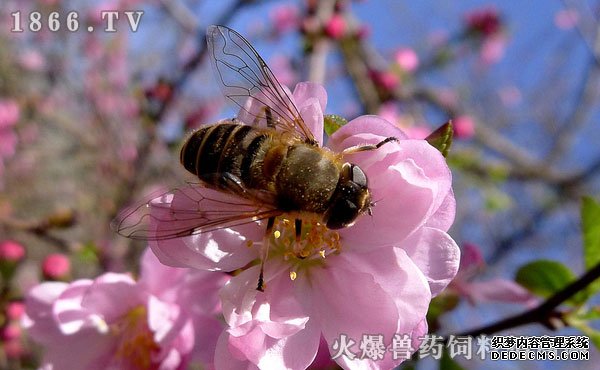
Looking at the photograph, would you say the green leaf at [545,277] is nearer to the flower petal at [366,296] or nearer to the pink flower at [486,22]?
the flower petal at [366,296]

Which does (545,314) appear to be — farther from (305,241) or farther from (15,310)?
(15,310)

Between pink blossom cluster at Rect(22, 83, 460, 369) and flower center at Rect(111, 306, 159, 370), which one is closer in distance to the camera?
pink blossom cluster at Rect(22, 83, 460, 369)

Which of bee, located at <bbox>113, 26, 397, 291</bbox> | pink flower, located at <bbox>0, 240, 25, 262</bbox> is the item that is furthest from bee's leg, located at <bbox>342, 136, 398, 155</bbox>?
pink flower, located at <bbox>0, 240, 25, 262</bbox>

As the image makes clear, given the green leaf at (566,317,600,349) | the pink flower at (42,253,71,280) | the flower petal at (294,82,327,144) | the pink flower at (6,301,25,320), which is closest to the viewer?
the flower petal at (294,82,327,144)

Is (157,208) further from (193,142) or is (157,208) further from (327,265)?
(327,265)

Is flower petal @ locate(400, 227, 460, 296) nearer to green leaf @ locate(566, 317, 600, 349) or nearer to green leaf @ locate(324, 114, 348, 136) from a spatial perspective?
green leaf @ locate(324, 114, 348, 136)

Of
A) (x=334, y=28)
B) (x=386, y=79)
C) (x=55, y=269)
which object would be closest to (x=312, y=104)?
(x=55, y=269)

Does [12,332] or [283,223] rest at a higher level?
[283,223]

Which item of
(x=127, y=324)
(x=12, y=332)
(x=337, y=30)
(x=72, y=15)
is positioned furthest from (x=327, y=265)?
(x=72, y=15)
